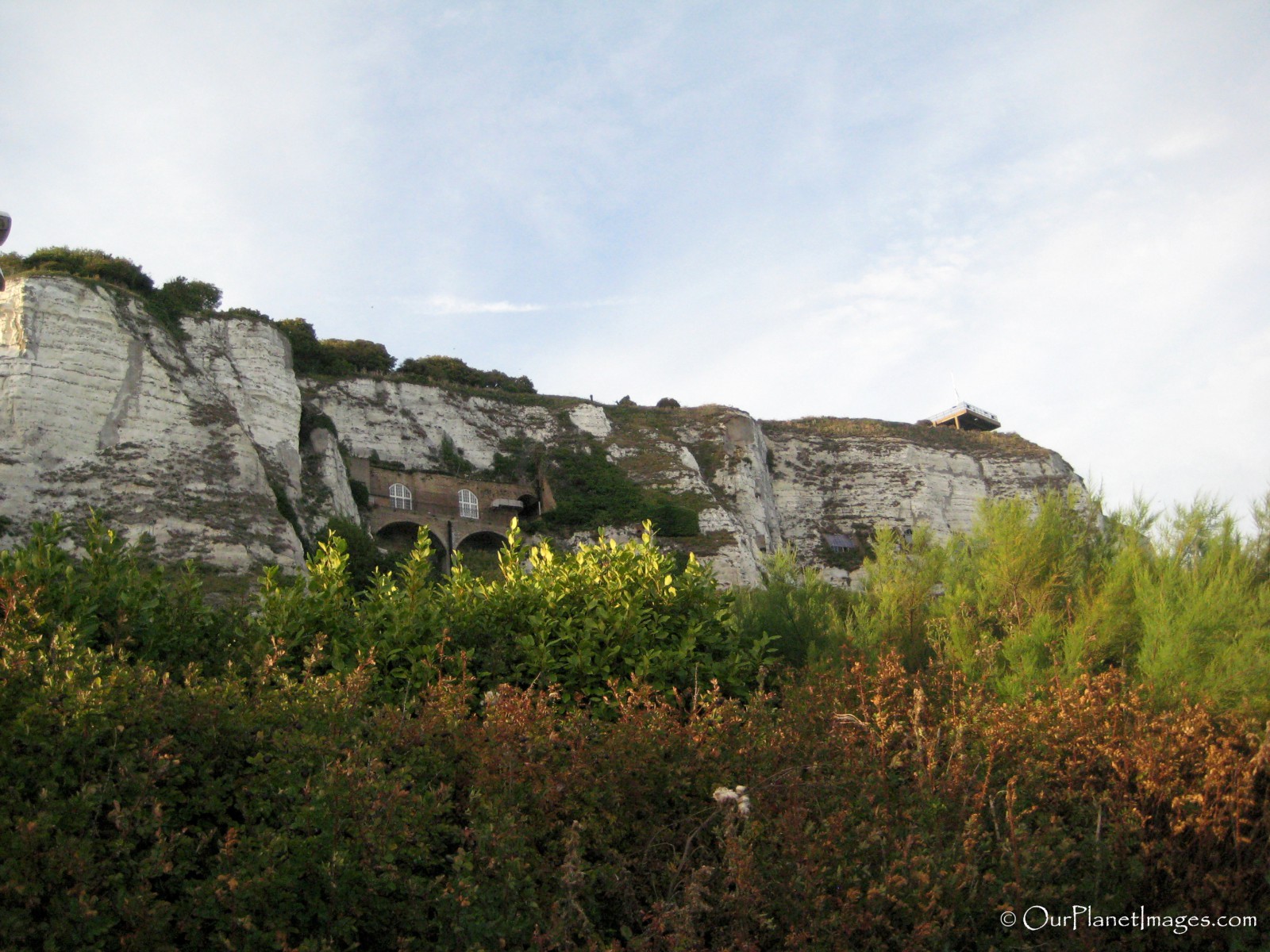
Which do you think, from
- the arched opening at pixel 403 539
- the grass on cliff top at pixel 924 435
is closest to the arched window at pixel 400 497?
the arched opening at pixel 403 539

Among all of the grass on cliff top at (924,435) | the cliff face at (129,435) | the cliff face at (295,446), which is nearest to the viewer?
the cliff face at (129,435)

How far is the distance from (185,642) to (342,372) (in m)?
45.0

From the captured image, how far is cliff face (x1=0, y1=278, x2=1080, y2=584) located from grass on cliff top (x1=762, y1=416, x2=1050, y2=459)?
0.50 ft

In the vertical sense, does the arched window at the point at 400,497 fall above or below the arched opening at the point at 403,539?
above

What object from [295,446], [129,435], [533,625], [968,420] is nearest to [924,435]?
[968,420]

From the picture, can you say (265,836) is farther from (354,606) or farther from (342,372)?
(342,372)

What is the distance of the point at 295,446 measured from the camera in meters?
39.6

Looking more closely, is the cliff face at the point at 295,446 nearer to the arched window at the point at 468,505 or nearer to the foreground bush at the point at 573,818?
the arched window at the point at 468,505

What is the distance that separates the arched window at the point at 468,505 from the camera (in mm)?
47750

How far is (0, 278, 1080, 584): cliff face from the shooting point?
31516 mm

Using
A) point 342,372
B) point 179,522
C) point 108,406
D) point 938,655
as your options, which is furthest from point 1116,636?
point 342,372

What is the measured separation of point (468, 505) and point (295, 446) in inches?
403

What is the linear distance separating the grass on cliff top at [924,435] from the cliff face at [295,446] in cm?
15

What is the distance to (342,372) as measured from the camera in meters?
51.7
